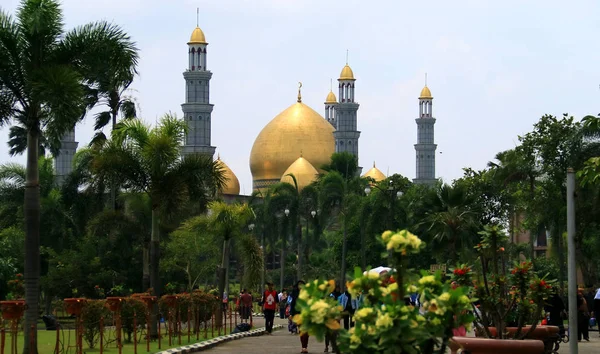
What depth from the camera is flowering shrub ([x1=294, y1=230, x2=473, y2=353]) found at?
23.9 ft

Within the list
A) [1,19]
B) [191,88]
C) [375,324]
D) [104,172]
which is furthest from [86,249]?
[191,88]

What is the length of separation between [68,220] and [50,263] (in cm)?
337

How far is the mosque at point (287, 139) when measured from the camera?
105 meters

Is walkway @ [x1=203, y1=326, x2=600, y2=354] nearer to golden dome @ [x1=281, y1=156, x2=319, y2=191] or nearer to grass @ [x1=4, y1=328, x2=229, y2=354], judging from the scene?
grass @ [x1=4, y1=328, x2=229, y2=354]

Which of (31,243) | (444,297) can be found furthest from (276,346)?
(444,297)

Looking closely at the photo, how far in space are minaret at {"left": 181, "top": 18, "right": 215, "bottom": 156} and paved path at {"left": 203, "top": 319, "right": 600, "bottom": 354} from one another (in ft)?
265

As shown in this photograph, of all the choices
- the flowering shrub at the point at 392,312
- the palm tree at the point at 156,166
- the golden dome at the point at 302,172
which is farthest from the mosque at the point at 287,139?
the flowering shrub at the point at 392,312

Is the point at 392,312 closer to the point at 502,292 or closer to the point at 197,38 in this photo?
the point at 502,292

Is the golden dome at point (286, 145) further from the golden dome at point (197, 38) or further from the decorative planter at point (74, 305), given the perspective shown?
the decorative planter at point (74, 305)

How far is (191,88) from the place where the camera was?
348ft

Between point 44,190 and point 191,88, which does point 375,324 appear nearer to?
point 44,190

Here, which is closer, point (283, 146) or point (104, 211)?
point (104, 211)

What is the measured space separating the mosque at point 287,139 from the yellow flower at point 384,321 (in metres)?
94.1

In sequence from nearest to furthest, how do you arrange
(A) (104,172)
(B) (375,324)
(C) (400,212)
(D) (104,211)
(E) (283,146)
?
(B) (375,324) → (A) (104,172) → (D) (104,211) → (C) (400,212) → (E) (283,146)
